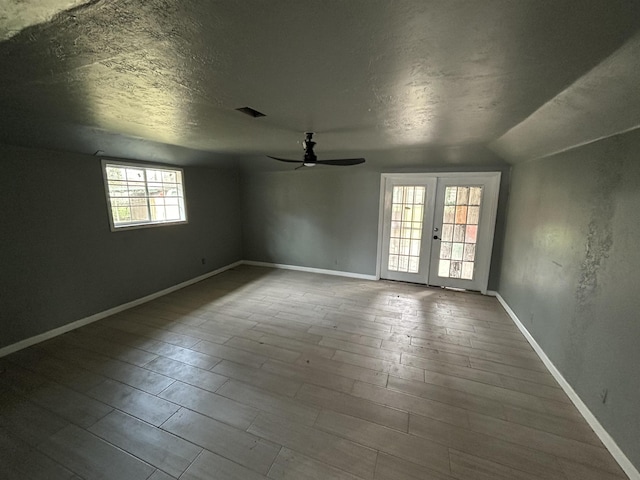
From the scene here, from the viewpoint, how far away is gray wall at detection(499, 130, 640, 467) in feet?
5.24

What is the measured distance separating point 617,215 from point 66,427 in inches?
161

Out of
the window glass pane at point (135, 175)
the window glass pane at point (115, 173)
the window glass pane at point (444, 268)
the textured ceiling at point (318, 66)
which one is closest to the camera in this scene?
the textured ceiling at point (318, 66)

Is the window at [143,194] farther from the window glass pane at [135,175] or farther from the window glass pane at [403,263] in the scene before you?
the window glass pane at [403,263]

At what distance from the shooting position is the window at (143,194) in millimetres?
3492

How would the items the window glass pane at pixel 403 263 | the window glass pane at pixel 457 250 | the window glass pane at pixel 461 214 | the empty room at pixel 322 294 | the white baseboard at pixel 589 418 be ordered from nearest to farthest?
the empty room at pixel 322 294 < the white baseboard at pixel 589 418 < the window glass pane at pixel 461 214 < the window glass pane at pixel 457 250 < the window glass pane at pixel 403 263

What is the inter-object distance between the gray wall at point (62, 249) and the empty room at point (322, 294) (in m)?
0.02

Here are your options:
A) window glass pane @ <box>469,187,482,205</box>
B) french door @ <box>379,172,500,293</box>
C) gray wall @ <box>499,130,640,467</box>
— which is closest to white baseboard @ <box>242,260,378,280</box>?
french door @ <box>379,172,500,293</box>

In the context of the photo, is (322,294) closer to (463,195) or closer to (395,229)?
(395,229)

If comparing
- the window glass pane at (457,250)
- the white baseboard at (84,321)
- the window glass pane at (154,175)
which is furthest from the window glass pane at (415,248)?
the window glass pane at (154,175)

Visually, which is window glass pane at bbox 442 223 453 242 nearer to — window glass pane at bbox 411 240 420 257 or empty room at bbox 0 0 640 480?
empty room at bbox 0 0 640 480

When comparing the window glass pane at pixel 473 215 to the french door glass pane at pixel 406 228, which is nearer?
the window glass pane at pixel 473 215

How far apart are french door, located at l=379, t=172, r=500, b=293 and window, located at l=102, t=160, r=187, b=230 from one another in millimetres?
3643

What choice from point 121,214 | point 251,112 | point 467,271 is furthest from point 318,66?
point 467,271

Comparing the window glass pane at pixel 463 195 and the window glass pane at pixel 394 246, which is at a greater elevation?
the window glass pane at pixel 463 195
